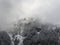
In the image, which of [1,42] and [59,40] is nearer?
[1,42]

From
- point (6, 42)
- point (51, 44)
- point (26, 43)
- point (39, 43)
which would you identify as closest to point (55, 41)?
point (51, 44)

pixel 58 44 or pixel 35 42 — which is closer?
pixel 58 44

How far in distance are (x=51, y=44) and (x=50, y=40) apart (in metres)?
6.71

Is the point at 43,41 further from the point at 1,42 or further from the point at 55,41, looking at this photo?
the point at 1,42

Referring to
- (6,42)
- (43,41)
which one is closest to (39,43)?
(43,41)

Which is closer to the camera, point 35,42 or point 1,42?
point 1,42

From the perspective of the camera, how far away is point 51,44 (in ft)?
636

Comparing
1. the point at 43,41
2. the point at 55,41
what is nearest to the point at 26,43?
the point at 43,41

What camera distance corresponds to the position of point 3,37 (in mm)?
194250

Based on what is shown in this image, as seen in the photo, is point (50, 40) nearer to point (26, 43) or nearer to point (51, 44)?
point (51, 44)

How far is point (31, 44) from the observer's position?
19275 cm

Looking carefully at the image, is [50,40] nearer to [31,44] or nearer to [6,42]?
[31,44]

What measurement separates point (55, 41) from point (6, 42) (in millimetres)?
61010

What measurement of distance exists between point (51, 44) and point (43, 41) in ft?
34.9
